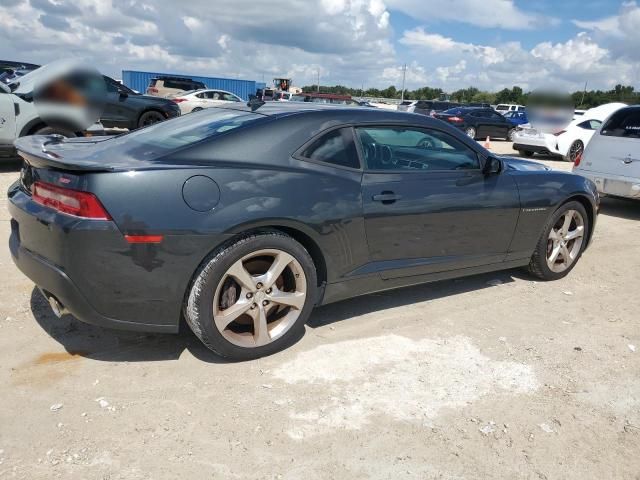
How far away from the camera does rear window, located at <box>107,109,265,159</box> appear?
3059 mm

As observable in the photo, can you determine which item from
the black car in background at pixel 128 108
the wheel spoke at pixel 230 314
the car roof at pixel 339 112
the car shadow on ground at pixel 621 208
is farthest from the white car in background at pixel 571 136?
the wheel spoke at pixel 230 314

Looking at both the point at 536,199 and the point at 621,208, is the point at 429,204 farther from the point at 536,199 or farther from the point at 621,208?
the point at 621,208

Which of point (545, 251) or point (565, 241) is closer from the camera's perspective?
point (545, 251)

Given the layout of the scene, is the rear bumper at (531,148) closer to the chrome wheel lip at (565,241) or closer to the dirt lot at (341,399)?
the chrome wheel lip at (565,241)

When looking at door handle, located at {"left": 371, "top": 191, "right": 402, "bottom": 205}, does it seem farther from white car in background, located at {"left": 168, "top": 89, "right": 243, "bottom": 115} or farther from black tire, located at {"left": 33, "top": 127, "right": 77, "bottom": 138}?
white car in background, located at {"left": 168, "top": 89, "right": 243, "bottom": 115}

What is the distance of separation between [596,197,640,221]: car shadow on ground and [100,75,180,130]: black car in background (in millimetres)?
9608

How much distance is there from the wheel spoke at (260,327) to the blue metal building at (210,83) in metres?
41.2

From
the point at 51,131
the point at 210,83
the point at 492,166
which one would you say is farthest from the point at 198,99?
the point at 210,83

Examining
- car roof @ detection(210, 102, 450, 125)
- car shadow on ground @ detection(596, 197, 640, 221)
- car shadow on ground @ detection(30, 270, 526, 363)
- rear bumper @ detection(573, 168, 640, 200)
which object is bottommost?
car shadow on ground @ detection(30, 270, 526, 363)

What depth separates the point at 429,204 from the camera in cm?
372

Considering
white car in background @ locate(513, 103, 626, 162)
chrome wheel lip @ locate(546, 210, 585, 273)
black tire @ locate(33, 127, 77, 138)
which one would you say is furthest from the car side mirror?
white car in background @ locate(513, 103, 626, 162)

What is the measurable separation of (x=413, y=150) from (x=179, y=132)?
1.67 m

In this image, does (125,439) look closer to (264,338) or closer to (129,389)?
(129,389)

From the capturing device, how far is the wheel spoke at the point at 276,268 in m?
3.11
